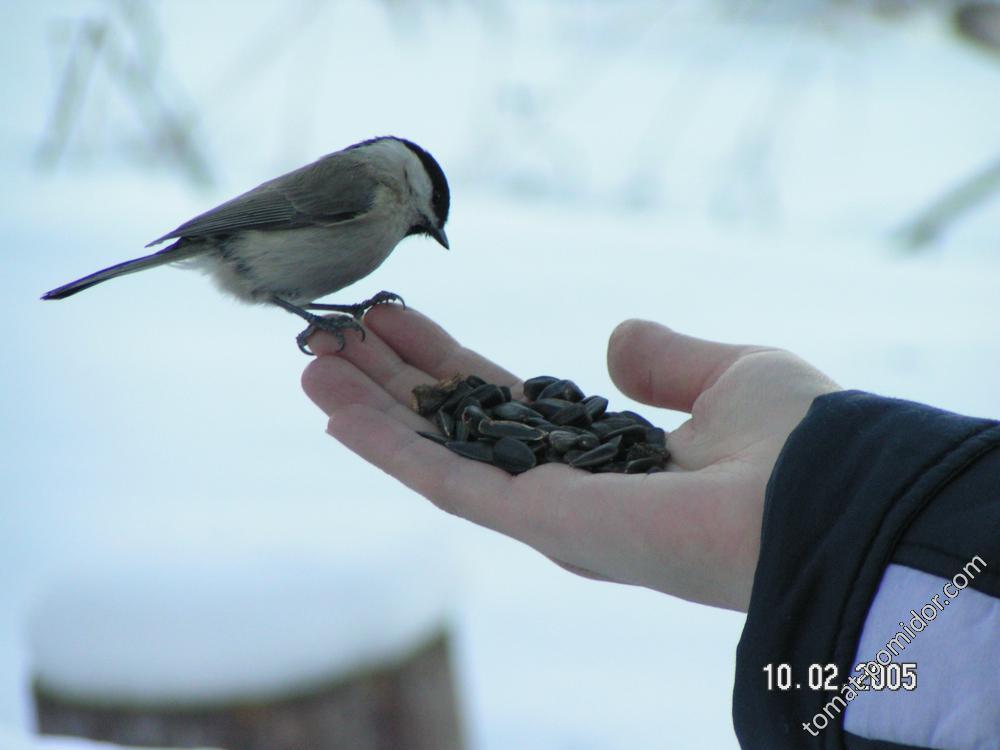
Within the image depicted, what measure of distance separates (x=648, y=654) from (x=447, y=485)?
98cm

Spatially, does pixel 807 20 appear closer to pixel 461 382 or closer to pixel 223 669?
pixel 461 382

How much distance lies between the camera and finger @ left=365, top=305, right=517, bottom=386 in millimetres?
2107

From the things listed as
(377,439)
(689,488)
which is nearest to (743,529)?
(689,488)

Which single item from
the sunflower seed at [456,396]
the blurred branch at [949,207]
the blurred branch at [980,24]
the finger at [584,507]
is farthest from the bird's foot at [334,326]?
the blurred branch at [980,24]

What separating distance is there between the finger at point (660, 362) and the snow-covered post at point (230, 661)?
62cm

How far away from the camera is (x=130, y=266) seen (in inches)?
81.9

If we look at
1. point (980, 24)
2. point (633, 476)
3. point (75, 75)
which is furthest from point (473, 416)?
point (980, 24)

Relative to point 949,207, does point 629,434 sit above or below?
below

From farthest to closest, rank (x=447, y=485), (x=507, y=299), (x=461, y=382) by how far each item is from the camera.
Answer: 1. (x=507, y=299)
2. (x=461, y=382)
3. (x=447, y=485)

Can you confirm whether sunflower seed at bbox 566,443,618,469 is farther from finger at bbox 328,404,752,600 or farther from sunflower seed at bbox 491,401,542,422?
sunflower seed at bbox 491,401,542,422

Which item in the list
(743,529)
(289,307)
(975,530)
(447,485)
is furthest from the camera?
(289,307)

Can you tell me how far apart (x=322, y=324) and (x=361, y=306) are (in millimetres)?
155

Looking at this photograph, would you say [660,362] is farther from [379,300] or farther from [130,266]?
[130,266]

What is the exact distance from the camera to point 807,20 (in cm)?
379
